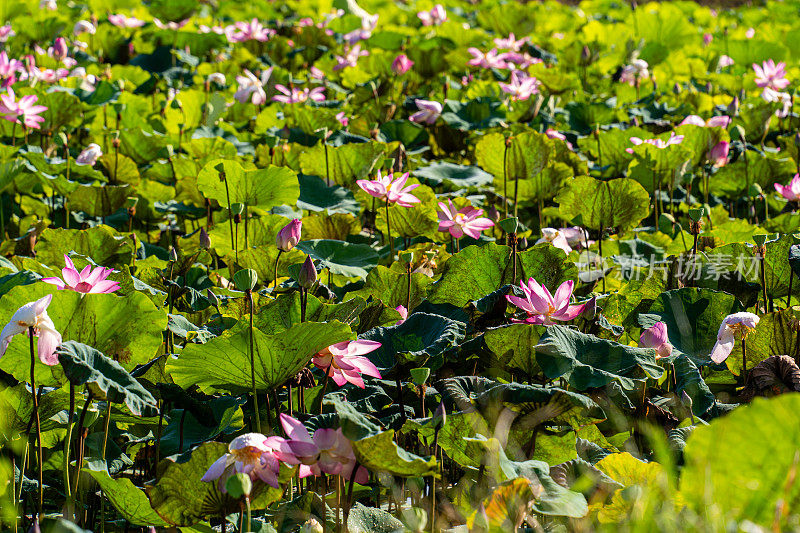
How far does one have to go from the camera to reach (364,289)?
1.83 meters

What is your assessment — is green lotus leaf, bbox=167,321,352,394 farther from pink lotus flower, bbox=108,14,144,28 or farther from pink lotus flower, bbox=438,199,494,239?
pink lotus flower, bbox=108,14,144,28

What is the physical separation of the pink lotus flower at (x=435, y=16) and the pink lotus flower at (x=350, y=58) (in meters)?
0.62

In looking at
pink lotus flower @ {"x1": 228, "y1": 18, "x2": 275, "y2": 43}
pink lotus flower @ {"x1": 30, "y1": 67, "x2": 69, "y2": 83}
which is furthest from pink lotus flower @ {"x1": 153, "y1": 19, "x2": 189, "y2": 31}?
pink lotus flower @ {"x1": 30, "y1": 67, "x2": 69, "y2": 83}

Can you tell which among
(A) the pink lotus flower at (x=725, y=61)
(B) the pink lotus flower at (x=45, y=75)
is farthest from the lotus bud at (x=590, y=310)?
(A) the pink lotus flower at (x=725, y=61)

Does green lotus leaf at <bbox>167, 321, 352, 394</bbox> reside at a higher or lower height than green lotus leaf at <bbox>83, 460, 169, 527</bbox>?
higher

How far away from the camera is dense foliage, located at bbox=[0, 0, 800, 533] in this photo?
3.81 feet

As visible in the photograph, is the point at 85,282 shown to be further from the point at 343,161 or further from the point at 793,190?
the point at 793,190

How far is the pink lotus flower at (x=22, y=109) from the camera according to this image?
Result: 2621 millimetres

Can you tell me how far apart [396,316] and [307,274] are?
227 millimetres

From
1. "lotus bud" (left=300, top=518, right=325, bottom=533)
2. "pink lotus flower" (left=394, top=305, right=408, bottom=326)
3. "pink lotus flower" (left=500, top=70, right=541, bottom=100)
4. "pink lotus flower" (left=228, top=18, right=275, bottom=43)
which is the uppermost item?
"lotus bud" (left=300, top=518, right=325, bottom=533)

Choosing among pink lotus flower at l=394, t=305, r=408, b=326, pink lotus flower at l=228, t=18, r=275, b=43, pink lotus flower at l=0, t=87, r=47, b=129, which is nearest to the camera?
pink lotus flower at l=394, t=305, r=408, b=326

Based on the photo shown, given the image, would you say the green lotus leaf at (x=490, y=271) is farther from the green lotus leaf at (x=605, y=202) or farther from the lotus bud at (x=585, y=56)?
the lotus bud at (x=585, y=56)

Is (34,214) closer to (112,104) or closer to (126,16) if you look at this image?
(112,104)

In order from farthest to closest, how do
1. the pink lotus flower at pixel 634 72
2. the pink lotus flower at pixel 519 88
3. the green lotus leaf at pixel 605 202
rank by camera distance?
the pink lotus flower at pixel 634 72 < the pink lotus flower at pixel 519 88 < the green lotus leaf at pixel 605 202
